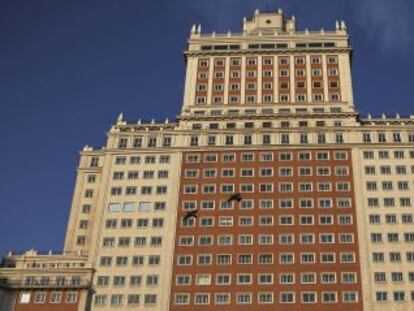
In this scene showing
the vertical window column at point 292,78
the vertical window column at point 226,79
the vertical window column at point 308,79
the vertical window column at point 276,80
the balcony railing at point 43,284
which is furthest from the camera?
the vertical window column at point 226,79

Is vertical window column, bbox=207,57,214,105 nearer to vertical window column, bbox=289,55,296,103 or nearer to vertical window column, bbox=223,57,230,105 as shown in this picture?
vertical window column, bbox=223,57,230,105

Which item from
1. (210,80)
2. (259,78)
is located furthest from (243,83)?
(210,80)

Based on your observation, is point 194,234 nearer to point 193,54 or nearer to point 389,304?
point 389,304

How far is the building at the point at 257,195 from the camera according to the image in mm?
105312

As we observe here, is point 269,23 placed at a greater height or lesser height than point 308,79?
greater

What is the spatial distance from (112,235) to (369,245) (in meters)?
42.9

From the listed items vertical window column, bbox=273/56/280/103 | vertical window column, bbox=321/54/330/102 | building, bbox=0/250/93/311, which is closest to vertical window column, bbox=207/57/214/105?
vertical window column, bbox=273/56/280/103

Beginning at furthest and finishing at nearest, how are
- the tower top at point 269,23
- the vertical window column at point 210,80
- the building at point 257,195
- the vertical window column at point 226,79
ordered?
1. the tower top at point 269,23
2. the vertical window column at point 210,80
3. the vertical window column at point 226,79
4. the building at point 257,195

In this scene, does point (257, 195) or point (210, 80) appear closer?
point (257, 195)

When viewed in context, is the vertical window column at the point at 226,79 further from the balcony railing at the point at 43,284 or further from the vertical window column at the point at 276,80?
the balcony railing at the point at 43,284

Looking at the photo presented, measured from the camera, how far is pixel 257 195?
114 metres

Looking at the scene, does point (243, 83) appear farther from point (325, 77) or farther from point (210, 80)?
point (325, 77)

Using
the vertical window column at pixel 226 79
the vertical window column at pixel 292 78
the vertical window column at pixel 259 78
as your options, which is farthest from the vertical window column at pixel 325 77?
the vertical window column at pixel 226 79

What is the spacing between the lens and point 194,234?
366ft
